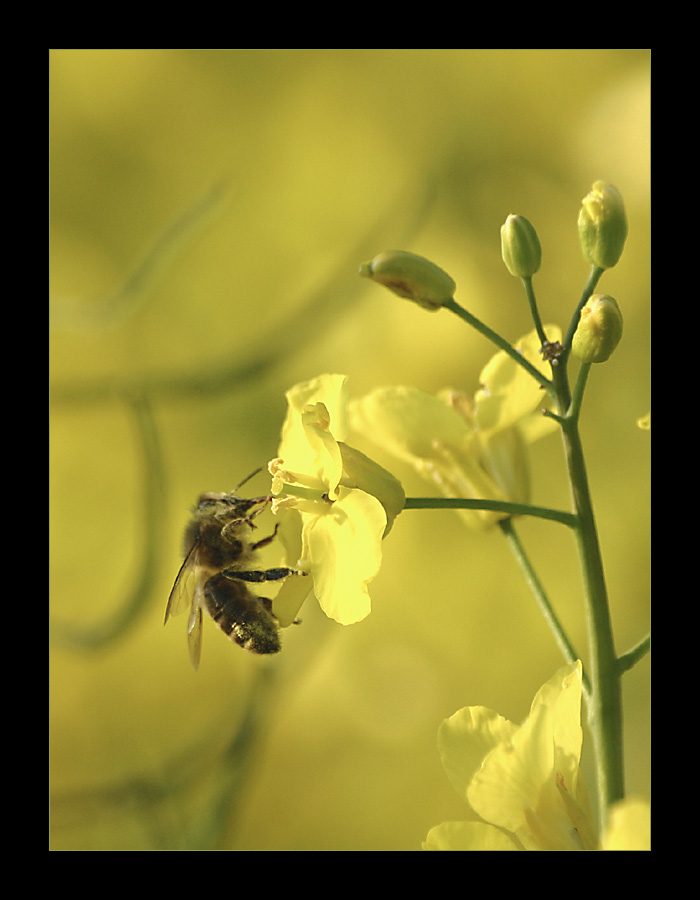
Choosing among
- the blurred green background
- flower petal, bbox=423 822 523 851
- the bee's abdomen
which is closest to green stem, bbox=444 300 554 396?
flower petal, bbox=423 822 523 851

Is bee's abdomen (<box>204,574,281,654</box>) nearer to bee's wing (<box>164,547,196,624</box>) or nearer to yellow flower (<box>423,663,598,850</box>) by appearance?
bee's wing (<box>164,547,196,624</box>)

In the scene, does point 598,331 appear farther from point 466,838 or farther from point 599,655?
point 466,838

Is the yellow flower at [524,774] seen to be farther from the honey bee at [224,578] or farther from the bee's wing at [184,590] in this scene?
the bee's wing at [184,590]

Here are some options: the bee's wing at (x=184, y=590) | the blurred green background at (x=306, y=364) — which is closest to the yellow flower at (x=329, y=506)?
the bee's wing at (x=184, y=590)

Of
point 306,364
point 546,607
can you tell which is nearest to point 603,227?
point 546,607

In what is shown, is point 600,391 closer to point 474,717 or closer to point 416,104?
point 416,104
